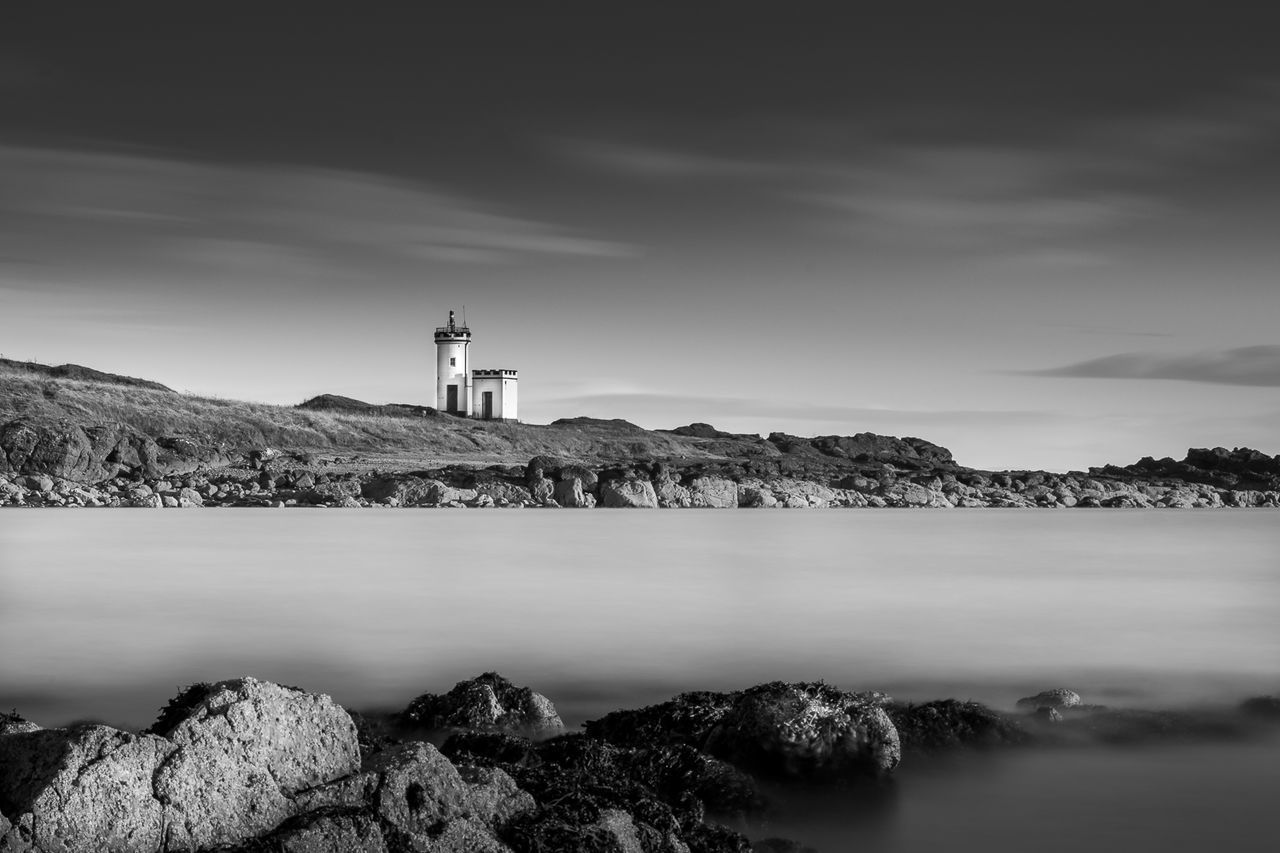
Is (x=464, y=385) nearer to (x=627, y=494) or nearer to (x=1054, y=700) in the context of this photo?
(x=627, y=494)

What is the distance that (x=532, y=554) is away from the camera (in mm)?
24094

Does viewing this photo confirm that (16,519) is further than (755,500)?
No

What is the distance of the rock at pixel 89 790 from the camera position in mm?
4160

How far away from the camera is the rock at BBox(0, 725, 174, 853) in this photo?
13.6 feet

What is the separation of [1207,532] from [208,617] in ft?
113

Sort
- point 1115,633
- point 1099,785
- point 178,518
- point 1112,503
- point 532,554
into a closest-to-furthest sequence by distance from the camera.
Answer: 1. point 1099,785
2. point 1115,633
3. point 532,554
4. point 178,518
5. point 1112,503

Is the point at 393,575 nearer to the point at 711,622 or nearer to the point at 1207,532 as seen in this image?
the point at 711,622

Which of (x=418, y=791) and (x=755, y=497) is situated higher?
(x=755, y=497)

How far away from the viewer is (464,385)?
71.0m

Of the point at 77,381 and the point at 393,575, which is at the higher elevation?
the point at 77,381

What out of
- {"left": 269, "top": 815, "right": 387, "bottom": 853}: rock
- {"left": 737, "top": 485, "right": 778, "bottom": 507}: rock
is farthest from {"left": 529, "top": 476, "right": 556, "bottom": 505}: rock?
{"left": 269, "top": 815, "right": 387, "bottom": 853}: rock

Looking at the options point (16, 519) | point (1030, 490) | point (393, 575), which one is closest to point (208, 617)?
point (393, 575)

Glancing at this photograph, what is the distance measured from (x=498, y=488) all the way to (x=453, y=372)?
27422 millimetres

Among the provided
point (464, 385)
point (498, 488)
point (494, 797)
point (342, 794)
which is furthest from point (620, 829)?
point (464, 385)
